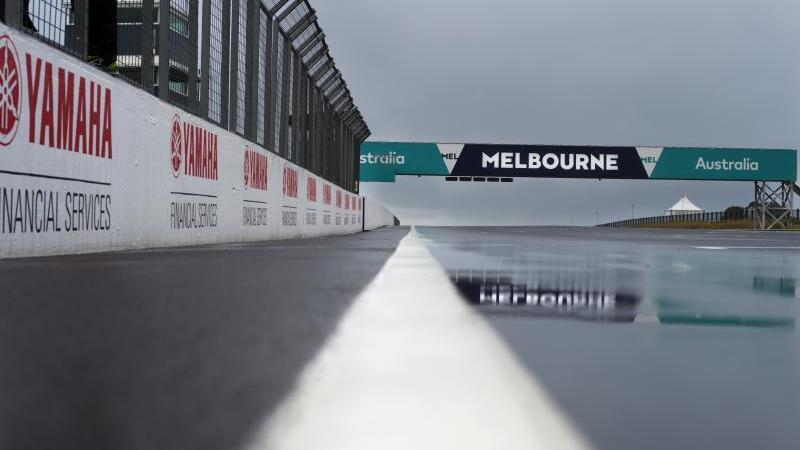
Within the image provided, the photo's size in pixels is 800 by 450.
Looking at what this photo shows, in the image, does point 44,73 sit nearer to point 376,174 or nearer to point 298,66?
point 298,66

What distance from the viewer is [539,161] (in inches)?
1777

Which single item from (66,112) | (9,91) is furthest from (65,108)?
(9,91)

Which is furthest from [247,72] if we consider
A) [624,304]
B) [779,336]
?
[779,336]

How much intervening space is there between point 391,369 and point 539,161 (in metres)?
44.5

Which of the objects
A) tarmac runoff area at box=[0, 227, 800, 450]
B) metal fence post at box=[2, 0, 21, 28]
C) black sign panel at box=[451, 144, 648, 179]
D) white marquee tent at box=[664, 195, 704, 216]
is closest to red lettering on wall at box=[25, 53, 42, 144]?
metal fence post at box=[2, 0, 21, 28]

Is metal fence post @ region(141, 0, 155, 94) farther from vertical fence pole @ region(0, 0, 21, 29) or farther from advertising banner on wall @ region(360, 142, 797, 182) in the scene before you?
advertising banner on wall @ region(360, 142, 797, 182)

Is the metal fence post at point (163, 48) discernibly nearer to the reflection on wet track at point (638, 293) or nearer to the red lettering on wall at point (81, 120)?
the red lettering on wall at point (81, 120)

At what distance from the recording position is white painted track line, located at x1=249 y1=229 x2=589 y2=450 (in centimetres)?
127

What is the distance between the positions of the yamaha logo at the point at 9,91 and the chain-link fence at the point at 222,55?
300 mm

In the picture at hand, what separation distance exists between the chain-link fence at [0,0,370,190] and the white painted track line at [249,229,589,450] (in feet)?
18.9

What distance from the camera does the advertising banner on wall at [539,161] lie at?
4475cm

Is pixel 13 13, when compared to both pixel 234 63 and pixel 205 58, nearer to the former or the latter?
pixel 205 58

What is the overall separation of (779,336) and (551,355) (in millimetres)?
1052

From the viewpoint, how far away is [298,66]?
66.0 ft
